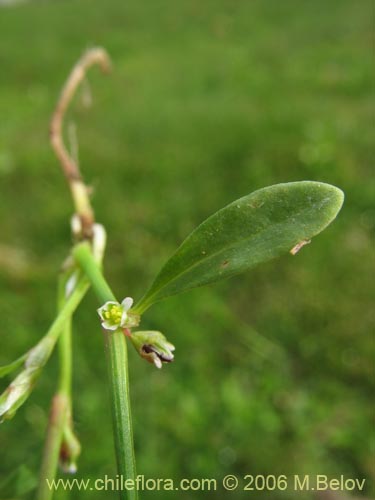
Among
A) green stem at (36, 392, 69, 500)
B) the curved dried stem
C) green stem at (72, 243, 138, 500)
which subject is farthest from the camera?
the curved dried stem

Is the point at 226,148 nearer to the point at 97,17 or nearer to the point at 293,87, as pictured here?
the point at 293,87

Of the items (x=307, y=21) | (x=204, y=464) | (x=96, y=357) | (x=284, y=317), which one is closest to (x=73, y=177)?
(x=204, y=464)

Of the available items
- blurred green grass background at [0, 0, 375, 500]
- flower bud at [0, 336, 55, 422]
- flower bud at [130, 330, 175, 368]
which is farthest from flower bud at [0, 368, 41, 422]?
blurred green grass background at [0, 0, 375, 500]

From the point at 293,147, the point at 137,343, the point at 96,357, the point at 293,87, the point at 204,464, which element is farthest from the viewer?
the point at 293,87

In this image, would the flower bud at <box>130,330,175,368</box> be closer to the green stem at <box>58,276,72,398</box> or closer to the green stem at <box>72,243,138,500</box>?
the green stem at <box>72,243,138,500</box>

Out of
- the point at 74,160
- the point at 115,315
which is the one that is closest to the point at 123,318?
the point at 115,315

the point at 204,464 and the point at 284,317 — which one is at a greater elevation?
the point at 284,317
